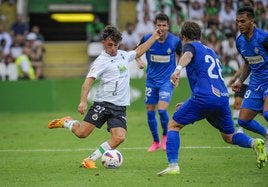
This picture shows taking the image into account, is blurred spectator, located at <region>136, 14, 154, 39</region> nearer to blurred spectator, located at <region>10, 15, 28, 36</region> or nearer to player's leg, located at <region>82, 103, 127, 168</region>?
blurred spectator, located at <region>10, 15, 28, 36</region>

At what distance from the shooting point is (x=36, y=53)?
26.2 meters

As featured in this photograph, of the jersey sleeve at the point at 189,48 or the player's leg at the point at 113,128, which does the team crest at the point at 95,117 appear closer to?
the player's leg at the point at 113,128

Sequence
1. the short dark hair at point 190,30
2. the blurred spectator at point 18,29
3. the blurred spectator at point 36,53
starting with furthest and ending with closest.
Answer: the blurred spectator at point 18,29 < the blurred spectator at point 36,53 < the short dark hair at point 190,30

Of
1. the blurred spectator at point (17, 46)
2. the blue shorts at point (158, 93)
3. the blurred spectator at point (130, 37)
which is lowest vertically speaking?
the blurred spectator at point (17, 46)

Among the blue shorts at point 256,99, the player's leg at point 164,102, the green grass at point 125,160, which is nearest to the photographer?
the green grass at point 125,160

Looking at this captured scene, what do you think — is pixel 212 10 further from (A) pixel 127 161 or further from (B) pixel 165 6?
(A) pixel 127 161

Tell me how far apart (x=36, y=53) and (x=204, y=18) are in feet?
21.0

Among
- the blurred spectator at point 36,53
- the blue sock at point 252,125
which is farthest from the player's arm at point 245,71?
the blurred spectator at point 36,53

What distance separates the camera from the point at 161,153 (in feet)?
44.1

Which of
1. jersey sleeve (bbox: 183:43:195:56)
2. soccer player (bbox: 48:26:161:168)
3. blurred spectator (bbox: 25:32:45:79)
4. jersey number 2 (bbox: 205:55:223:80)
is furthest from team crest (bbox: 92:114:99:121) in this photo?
blurred spectator (bbox: 25:32:45:79)

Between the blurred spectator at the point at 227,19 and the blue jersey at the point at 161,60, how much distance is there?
39.5 feet

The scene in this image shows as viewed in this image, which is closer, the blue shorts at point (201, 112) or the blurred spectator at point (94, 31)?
the blue shorts at point (201, 112)

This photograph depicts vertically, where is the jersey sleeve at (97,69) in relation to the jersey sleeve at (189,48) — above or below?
below

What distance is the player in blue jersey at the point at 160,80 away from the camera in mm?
14305
